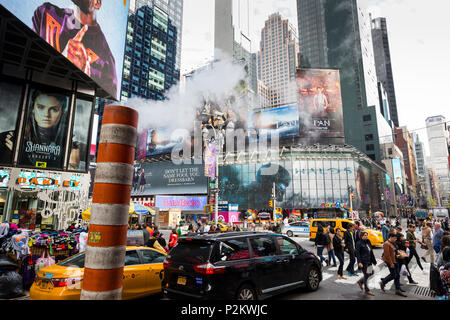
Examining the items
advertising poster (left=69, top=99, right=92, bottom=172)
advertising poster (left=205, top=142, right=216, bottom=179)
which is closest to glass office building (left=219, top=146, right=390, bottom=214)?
advertising poster (left=205, top=142, right=216, bottom=179)

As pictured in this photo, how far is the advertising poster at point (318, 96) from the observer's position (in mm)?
58156

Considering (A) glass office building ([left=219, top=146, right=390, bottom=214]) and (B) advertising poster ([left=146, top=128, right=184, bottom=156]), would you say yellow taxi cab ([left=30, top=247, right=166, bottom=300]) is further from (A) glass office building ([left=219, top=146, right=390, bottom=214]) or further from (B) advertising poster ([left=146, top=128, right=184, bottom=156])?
(B) advertising poster ([left=146, top=128, right=184, bottom=156])

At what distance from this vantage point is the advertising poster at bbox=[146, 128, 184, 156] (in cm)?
8131

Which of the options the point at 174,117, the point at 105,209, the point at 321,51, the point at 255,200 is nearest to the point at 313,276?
the point at 105,209

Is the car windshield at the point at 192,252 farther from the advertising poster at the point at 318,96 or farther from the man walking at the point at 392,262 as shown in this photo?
the advertising poster at the point at 318,96

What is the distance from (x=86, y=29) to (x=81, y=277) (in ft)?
67.5

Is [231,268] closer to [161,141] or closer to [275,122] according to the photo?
[275,122]

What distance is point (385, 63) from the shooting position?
194750mm

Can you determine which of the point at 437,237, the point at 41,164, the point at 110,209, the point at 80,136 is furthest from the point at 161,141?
the point at 110,209

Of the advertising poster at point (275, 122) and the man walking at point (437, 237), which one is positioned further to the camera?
the advertising poster at point (275, 122)

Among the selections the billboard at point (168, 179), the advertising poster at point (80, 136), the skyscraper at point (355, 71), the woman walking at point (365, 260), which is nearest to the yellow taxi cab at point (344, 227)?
the woman walking at point (365, 260)

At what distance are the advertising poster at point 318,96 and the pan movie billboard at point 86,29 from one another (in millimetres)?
Answer: 41685

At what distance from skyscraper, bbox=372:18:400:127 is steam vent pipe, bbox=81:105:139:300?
22651cm

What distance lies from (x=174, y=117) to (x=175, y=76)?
4504 cm
